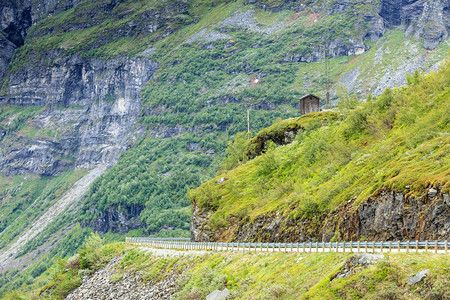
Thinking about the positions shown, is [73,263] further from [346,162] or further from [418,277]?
[418,277]

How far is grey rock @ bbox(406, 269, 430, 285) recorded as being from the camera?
86.8ft

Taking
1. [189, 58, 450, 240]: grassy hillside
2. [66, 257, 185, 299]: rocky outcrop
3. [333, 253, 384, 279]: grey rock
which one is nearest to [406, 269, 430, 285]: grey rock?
[333, 253, 384, 279]: grey rock

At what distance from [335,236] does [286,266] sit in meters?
8.94

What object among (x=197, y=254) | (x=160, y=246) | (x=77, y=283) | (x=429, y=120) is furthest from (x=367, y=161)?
(x=77, y=283)

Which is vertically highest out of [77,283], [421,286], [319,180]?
[421,286]

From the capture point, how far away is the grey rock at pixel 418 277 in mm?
26469

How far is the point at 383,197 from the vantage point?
143 ft

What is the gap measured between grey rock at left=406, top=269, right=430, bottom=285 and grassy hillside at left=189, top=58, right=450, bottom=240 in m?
11.9

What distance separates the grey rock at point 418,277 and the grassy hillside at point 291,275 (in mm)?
212

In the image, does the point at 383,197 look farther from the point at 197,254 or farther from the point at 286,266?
the point at 197,254

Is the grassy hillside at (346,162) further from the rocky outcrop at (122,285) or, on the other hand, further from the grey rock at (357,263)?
the rocky outcrop at (122,285)

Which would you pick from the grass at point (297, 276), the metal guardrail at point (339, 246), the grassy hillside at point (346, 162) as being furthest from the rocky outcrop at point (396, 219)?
the grass at point (297, 276)

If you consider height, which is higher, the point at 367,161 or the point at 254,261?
the point at 367,161

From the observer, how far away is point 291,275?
124 feet
